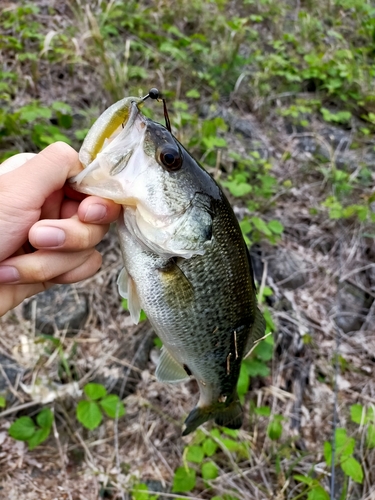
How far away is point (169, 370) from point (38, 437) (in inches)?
42.1

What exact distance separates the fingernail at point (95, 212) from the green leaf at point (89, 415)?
4.41 ft

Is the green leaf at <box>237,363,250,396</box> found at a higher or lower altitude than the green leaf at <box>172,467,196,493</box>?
higher

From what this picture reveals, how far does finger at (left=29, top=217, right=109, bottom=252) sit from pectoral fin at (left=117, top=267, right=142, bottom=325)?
19cm

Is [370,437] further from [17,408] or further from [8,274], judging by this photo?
[8,274]

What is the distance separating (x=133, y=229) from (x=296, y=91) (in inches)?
201

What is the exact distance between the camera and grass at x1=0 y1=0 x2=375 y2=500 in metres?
2.50

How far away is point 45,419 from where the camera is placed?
93.2 inches

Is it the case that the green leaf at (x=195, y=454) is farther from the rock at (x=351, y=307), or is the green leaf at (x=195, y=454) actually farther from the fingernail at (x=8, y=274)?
the rock at (x=351, y=307)

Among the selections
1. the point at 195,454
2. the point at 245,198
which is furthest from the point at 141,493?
the point at 245,198

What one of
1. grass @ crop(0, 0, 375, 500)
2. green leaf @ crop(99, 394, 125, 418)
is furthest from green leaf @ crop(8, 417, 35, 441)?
green leaf @ crop(99, 394, 125, 418)

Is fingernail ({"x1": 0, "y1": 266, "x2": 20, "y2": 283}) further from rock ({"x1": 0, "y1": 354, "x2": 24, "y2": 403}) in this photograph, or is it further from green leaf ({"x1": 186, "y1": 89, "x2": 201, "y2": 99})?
green leaf ({"x1": 186, "y1": 89, "x2": 201, "y2": 99})

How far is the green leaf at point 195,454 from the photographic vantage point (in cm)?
231

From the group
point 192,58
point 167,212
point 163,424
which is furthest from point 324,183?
point 167,212

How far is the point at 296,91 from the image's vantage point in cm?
572
